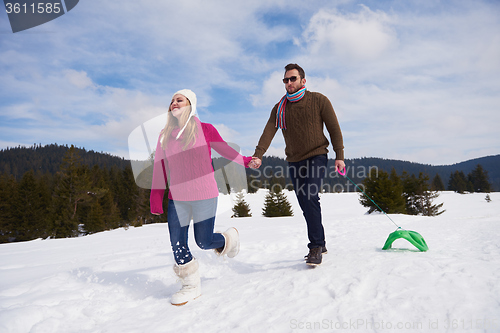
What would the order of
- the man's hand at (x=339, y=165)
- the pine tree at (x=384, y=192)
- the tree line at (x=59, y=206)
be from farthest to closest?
the tree line at (x=59, y=206), the pine tree at (x=384, y=192), the man's hand at (x=339, y=165)

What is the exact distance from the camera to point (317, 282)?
250 cm

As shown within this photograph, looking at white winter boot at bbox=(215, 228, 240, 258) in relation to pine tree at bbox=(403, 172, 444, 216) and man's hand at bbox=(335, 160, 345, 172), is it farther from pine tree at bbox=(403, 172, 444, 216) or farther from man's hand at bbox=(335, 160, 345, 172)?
pine tree at bbox=(403, 172, 444, 216)

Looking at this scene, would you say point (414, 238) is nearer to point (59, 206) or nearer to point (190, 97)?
point (190, 97)

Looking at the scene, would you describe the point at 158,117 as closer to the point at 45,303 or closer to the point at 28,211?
the point at 45,303

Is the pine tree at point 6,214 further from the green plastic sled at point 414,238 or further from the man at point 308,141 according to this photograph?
the green plastic sled at point 414,238

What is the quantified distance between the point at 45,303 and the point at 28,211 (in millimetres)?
36700

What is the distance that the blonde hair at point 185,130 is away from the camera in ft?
9.54

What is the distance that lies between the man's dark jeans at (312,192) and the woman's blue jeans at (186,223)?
45.1 inches

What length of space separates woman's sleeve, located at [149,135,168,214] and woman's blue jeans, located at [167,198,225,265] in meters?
0.18

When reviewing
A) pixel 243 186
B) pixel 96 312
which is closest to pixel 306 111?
pixel 243 186

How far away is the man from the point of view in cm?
332

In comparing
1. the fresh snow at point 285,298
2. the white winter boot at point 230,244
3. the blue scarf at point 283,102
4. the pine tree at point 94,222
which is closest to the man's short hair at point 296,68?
the blue scarf at point 283,102

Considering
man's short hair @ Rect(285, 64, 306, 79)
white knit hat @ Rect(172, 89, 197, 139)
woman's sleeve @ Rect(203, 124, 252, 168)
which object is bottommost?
woman's sleeve @ Rect(203, 124, 252, 168)

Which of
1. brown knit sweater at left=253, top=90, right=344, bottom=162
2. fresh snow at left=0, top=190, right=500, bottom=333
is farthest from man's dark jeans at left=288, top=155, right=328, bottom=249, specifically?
fresh snow at left=0, top=190, right=500, bottom=333
